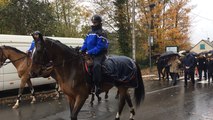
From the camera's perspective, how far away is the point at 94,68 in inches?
270

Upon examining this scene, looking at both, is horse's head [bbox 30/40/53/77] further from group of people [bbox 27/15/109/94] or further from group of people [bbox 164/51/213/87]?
group of people [bbox 164/51/213/87]

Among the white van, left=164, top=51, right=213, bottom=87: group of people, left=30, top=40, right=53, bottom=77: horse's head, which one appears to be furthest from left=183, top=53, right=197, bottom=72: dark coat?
left=30, top=40, right=53, bottom=77: horse's head

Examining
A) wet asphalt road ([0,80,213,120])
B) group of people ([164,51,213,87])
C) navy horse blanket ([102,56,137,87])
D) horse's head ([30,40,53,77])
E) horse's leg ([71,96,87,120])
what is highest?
horse's head ([30,40,53,77])

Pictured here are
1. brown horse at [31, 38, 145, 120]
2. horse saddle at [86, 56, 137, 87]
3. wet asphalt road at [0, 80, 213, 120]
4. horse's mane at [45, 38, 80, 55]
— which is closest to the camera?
brown horse at [31, 38, 145, 120]

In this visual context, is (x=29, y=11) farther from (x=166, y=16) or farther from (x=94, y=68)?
(x=94, y=68)

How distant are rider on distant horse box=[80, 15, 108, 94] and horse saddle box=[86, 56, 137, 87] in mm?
168

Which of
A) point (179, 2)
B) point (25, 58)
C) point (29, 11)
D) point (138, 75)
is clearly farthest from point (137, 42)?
point (138, 75)

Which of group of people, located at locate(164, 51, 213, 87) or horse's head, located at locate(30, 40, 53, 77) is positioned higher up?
horse's head, located at locate(30, 40, 53, 77)

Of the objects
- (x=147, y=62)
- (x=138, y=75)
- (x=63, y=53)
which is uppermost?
(x=63, y=53)

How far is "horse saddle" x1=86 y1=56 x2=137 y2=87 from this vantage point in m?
7.12

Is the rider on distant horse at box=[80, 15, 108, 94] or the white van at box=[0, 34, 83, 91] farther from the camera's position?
the white van at box=[0, 34, 83, 91]

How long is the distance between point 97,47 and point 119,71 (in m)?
1.00

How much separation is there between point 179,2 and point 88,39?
24.9m

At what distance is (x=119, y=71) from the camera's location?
7.50m
